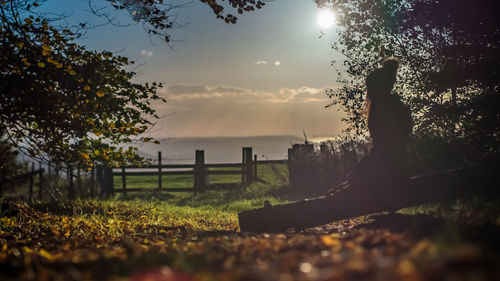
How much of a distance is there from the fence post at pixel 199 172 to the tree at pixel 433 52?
8.13 meters

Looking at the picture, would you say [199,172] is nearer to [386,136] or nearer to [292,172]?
[292,172]

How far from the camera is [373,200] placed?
664cm

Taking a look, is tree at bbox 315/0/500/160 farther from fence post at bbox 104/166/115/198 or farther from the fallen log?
fence post at bbox 104/166/115/198

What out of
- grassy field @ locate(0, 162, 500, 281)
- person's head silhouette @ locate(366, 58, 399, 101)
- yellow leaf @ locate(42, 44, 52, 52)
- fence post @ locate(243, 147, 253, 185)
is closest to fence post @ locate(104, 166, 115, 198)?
fence post @ locate(243, 147, 253, 185)

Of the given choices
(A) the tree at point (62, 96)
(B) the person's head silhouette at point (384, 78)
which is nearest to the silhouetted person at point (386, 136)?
(B) the person's head silhouette at point (384, 78)

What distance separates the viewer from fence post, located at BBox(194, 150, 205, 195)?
63.8ft

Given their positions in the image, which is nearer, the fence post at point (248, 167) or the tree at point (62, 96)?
the tree at point (62, 96)

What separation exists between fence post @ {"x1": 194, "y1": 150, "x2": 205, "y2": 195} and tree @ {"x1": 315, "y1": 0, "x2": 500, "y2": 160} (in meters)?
8.13

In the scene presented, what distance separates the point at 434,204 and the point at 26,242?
6.93 metres

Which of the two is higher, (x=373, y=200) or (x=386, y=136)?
(x=386, y=136)

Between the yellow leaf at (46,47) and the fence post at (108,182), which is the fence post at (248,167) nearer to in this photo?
the fence post at (108,182)

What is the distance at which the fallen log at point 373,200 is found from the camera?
6367mm

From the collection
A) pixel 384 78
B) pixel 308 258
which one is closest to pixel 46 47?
pixel 384 78

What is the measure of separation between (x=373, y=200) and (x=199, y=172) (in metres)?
13.7
